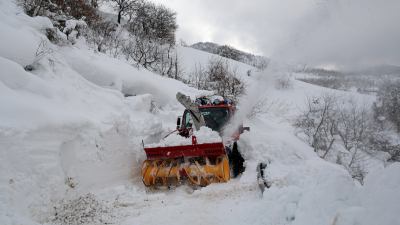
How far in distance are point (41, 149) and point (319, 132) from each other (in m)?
19.7

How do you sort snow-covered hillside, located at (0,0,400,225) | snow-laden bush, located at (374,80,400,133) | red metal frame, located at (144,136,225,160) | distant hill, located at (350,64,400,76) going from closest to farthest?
snow-covered hillside, located at (0,0,400,225), distant hill, located at (350,64,400,76), red metal frame, located at (144,136,225,160), snow-laden bush, located at (374,80,400,133)

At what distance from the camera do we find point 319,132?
2289cm

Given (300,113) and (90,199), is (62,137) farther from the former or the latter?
(300,113)

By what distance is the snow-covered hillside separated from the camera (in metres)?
4.66

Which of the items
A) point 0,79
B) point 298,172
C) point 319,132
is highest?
point 0,79

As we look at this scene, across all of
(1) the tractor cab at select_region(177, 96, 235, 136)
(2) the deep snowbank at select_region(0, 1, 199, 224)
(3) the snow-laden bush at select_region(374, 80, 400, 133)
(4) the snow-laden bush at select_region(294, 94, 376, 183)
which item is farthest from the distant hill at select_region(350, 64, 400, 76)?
(4) the snow-laden bush at select_region(294, 94, 376, 183)

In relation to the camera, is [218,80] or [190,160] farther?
[218,80]

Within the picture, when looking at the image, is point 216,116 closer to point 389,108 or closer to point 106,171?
point 106,171

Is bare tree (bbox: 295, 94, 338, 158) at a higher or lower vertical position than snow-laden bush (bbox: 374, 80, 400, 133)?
lower

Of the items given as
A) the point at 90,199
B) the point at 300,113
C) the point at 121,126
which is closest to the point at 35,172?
the point at 90,199

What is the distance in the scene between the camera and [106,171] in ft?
26.7

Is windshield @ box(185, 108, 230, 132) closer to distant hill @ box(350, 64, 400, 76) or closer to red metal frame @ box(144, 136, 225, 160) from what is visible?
red metal frame @ box(144, 136, 225, 160)

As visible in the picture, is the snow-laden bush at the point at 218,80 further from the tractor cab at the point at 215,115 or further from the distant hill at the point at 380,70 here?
the distant hill at the point at 380,70

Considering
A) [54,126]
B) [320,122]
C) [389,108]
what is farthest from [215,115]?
[320,122]
